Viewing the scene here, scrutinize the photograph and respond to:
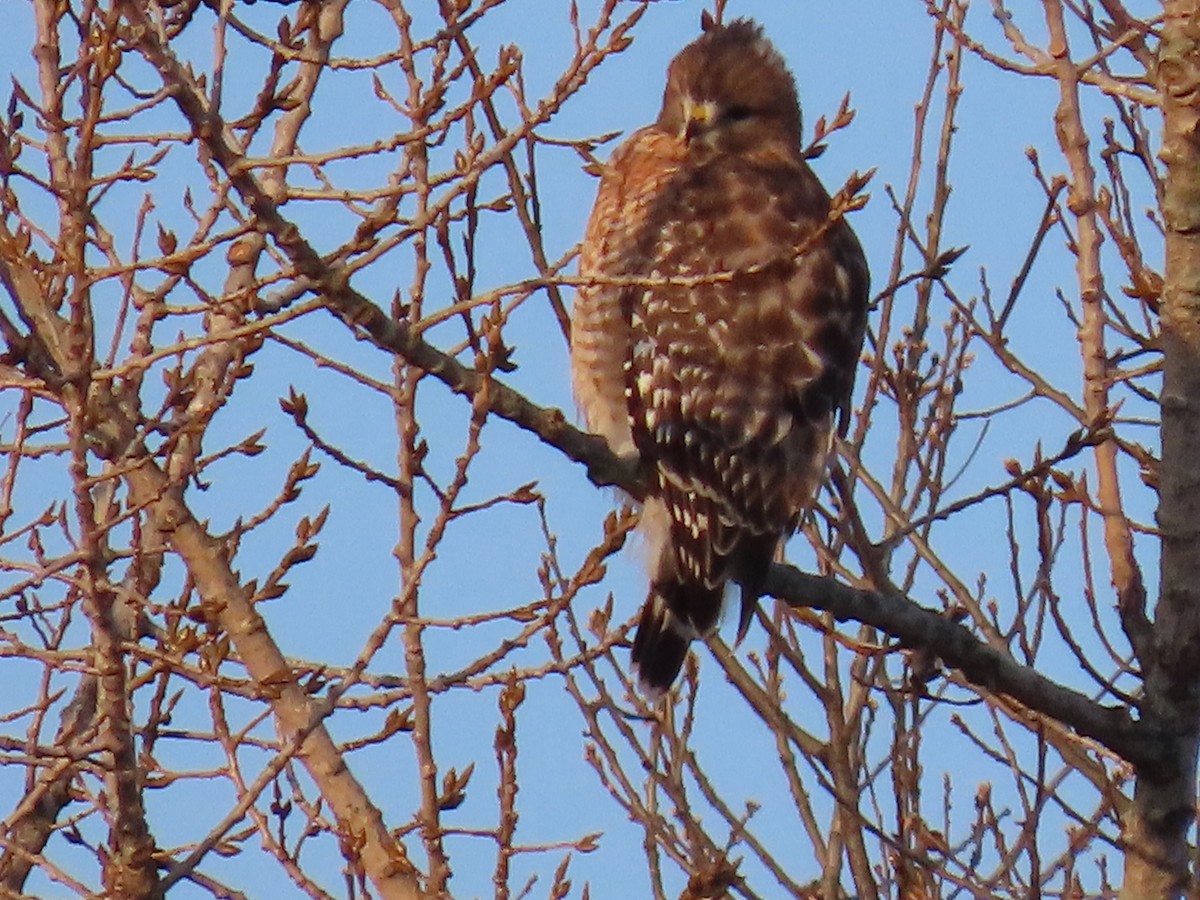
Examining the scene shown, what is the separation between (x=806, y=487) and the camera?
3975 mm

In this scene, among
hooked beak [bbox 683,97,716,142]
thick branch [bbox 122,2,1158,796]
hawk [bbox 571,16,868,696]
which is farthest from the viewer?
hooked beak [bbox 683,97,716,142]

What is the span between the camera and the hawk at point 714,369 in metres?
3.95

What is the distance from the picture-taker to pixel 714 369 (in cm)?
404

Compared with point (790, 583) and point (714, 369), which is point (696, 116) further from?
point (790, 583)

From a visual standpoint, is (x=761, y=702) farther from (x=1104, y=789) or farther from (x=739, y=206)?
(x=739, y=206)

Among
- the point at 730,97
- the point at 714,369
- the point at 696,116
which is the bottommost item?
the point at 714,369

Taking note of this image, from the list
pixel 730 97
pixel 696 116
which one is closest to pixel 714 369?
pixel 696 116

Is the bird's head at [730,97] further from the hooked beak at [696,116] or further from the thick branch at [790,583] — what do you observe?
the thick branch at [790,583]

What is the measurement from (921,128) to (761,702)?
50.9 inches

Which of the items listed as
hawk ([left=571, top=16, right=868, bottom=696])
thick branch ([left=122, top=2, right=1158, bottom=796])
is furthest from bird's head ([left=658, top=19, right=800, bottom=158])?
thick branch ([left=122, top=2, right=1158, bottom=796])

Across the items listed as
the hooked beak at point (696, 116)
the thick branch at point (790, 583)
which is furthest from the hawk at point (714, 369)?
the hooked beak at point (696, 116)

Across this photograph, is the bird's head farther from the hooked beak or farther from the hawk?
the hawk

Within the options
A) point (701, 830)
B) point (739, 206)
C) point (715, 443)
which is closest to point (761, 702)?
point (701, 830)

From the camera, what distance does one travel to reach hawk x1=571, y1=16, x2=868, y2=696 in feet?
13.0
